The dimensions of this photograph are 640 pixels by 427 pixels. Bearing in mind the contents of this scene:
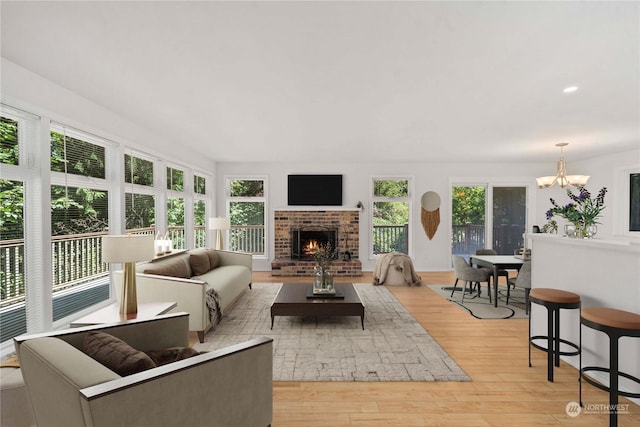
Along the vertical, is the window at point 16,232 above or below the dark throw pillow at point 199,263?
above

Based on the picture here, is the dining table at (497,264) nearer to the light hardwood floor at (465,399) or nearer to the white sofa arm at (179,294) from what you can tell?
the light hardwood floor at (465,399)

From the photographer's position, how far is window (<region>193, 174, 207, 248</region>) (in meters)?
5.98

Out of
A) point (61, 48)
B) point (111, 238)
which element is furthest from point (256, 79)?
point (111, 238)

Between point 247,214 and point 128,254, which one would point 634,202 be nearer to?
point 247,214

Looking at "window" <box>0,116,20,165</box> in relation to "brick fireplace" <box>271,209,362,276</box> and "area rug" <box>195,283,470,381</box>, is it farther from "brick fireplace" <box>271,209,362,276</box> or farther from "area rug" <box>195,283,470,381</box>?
"brick fireplace" <box>271,209,362,276</box>

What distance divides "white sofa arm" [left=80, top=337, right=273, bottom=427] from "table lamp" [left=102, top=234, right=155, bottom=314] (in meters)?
1.40

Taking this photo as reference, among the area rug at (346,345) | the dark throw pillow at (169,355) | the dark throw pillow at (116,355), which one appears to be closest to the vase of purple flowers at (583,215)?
the area rug at (346,345)

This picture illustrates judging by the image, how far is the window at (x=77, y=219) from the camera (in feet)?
9.48

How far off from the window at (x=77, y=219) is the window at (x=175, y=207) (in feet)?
4.62

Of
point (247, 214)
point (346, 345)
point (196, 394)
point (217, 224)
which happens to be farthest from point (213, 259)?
point (196, 394)

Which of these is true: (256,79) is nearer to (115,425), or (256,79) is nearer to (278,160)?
(115,425)

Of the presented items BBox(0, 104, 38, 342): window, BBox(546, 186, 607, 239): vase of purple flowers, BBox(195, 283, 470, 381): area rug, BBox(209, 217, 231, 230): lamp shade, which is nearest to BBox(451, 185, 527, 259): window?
Answer: BBox(195, 283, 470, 381): area rug

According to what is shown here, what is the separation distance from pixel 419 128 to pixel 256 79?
2.45 m

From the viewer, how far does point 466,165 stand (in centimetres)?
687
